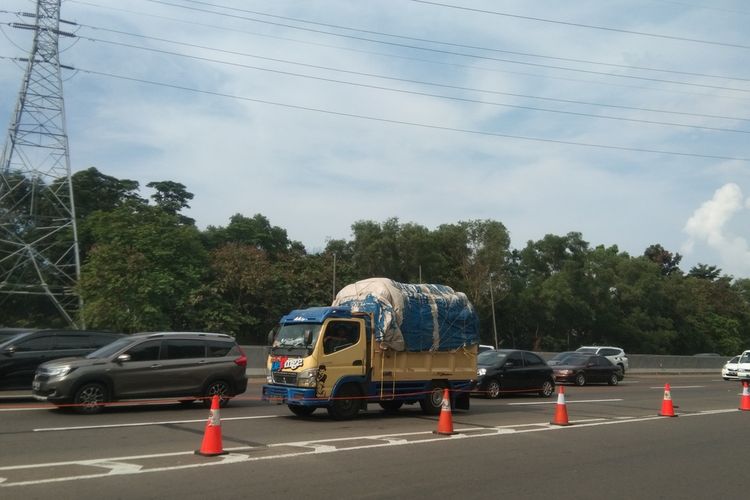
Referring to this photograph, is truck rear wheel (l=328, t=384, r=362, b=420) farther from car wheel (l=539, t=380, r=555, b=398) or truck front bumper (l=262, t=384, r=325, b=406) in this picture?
car wheel (l=539, t=380, r=555, b=398)

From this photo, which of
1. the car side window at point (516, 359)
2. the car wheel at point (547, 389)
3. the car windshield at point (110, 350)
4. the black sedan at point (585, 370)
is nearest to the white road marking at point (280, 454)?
the car windshield at point (110, 350)

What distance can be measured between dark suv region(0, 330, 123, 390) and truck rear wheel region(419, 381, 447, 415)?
8636 millimetres

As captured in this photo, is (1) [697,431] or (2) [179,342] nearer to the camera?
(1) [697,431]

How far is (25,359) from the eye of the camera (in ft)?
55.0

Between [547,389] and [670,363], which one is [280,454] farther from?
[670,363]

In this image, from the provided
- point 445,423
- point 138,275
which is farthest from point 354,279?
point 445,423

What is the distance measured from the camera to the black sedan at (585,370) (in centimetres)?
2920

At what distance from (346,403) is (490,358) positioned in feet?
28.7

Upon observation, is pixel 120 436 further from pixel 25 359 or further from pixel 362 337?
pixel 25 359

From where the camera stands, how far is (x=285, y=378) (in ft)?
47.0

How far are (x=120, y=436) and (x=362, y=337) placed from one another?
5.16m

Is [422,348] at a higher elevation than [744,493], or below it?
higher

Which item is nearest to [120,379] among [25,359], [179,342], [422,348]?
[179,342]

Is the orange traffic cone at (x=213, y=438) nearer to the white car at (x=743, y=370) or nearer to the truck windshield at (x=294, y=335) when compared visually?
the truck windshield at (x=294, y=335)
